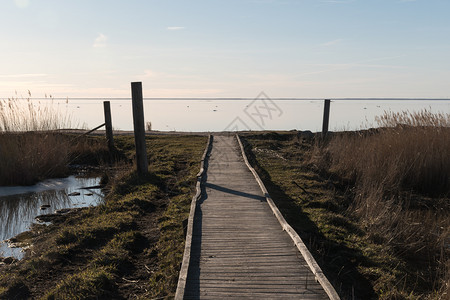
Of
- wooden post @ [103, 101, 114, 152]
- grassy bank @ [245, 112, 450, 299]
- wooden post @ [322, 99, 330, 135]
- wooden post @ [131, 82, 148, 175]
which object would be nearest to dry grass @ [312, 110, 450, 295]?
grassy bank @ [245, 112, 450, 299]

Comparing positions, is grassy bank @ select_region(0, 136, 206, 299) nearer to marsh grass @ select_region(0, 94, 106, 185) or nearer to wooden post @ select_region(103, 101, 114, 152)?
marsh grass @ select_region(0, 94, 106, 185)

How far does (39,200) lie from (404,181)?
989 cm

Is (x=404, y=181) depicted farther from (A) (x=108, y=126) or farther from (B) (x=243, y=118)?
(B) (x=243, y=118)

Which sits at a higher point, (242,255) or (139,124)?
(139,124)

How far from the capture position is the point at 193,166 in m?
11.4

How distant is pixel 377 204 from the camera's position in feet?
25.3

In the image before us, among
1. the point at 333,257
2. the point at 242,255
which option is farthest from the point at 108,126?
the point at 333,257

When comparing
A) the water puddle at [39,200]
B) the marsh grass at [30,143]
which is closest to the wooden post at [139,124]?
the water puddle at [39,200]

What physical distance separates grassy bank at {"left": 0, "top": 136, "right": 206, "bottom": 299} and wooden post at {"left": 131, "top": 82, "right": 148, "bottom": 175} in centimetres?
88

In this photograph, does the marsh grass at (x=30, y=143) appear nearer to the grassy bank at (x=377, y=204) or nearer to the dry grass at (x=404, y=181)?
the grassy bank at (x=377, y=204)

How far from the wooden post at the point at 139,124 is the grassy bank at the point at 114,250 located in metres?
0.88

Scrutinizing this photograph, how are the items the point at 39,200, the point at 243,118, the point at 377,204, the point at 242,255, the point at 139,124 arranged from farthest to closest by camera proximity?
the point at 243,118 → the point at 139,124 → the point at 39,200 → the point at 377,204 → the point at 242,255

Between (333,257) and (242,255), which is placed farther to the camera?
(333,257)

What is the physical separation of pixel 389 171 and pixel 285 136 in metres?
7.54
